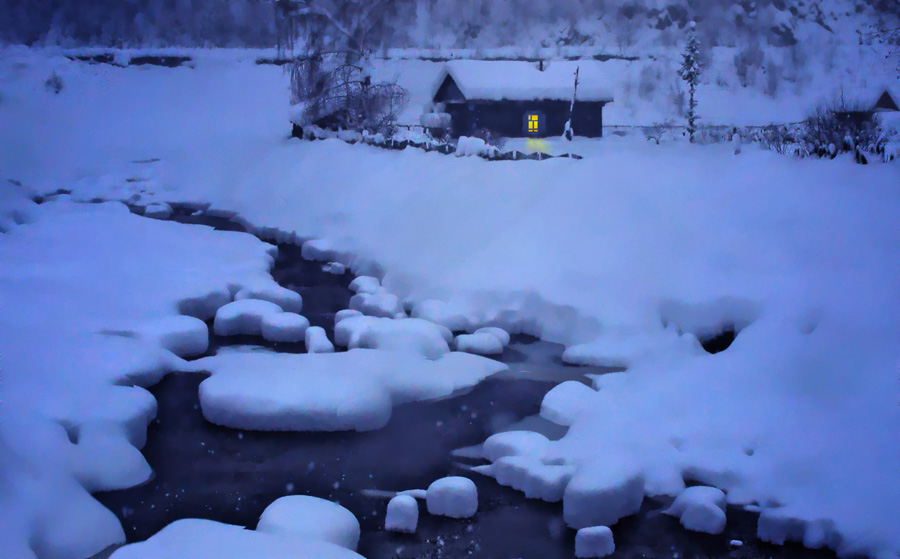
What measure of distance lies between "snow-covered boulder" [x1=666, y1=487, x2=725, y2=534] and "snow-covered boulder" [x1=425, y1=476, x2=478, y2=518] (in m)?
1.30

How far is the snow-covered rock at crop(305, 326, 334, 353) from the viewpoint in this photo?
8.00 meters

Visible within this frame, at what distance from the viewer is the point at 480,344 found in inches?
328

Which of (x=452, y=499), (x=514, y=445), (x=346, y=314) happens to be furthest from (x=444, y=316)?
(x=452, y=499)

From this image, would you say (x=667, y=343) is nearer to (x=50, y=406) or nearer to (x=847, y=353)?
(x=847, y=353)

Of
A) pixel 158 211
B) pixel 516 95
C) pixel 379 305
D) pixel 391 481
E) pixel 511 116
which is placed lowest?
pixel 391 481

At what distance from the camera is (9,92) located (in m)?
29.3

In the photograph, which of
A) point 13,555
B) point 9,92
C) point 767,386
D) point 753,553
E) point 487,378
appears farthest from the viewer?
point 9,92

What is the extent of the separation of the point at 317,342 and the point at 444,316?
163cm

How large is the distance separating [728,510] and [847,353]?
75.8 inches

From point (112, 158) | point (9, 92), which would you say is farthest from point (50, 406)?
point (9, 92)

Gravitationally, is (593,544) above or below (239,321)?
below

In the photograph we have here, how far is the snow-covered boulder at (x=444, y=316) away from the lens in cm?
905

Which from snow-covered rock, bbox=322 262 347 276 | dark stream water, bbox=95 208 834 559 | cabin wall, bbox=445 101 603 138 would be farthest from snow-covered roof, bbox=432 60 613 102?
dark stream water, bbox=95 208 834 559

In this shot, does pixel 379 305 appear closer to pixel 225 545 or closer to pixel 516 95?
pixel 225 545
